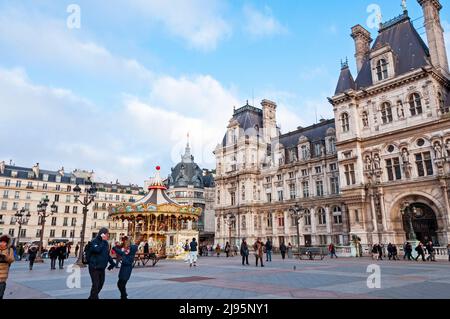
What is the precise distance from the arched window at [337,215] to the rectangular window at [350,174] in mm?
7361

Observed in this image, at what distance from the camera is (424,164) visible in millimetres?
28891

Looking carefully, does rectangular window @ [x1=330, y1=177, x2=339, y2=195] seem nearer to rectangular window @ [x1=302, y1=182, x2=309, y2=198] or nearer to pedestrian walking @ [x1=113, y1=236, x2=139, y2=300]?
rectangular window @ [x1=302, y1=182, x2=309, y2=198]

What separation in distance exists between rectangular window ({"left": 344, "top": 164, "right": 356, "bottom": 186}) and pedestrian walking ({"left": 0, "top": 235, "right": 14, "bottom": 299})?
1265 inches

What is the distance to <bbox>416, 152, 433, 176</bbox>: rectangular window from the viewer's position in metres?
28.6

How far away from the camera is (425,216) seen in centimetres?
2964

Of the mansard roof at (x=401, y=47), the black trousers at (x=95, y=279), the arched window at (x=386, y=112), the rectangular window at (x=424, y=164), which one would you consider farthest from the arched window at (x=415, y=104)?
the black trousers at (x=95, y=279)

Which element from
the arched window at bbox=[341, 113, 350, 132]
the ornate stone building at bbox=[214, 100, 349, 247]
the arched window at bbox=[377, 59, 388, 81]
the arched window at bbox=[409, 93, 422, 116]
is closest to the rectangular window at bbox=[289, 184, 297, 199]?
the ornate stone building at bbox=[214, 100, 349, 247]

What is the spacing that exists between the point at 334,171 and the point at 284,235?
1206cm

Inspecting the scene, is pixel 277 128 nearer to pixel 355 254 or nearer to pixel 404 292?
pixel 355 254

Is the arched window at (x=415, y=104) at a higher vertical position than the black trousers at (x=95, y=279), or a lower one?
higher

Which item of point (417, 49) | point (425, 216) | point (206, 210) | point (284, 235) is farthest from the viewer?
point (206, 210)

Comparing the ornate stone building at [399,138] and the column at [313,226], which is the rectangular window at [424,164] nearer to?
the ornate stone building at [399,138]

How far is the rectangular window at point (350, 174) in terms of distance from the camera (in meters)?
33.7
